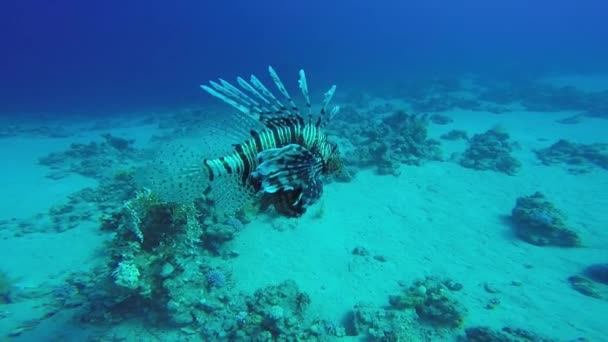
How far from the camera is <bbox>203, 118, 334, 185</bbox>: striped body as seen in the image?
9.18 feet

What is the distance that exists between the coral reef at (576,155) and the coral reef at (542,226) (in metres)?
4.94

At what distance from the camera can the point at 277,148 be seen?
258 cm

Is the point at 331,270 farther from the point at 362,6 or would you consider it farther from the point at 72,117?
the point at 362,6

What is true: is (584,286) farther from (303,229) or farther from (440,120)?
(440,120)

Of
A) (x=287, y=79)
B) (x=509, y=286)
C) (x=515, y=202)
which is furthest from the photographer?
(x=287, y=79)

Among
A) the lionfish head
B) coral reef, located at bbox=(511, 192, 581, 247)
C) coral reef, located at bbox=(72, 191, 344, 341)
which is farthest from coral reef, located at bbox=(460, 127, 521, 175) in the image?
the lionfish head

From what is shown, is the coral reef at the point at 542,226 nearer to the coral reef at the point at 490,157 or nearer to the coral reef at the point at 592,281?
the coral reef at the point at 592,281

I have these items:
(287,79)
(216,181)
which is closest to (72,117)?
(287,79)

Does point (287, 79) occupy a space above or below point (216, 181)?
above

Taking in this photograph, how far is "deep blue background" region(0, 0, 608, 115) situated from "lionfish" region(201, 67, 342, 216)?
102ft

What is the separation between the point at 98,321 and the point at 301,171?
4.53m

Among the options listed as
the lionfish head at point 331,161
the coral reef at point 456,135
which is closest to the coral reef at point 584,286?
the lionfish head at point 331,161

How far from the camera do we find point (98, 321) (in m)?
5.04

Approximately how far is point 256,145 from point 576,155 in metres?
15.4
